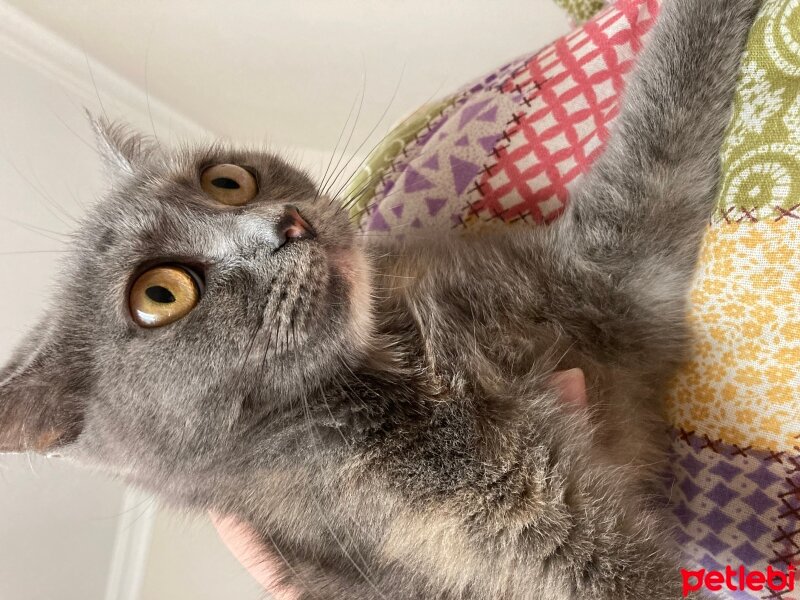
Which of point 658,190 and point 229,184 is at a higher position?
point 229,184

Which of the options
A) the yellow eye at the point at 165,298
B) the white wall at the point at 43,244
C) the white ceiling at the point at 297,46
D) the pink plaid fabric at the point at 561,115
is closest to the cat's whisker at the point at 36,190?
the white wall at the point at 43,244

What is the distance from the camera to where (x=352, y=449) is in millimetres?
853

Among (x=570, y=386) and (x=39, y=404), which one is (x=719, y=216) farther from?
(x=39, y=404)

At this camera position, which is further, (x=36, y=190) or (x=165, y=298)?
(x=36, y=190)

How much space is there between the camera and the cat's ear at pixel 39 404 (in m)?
0.85

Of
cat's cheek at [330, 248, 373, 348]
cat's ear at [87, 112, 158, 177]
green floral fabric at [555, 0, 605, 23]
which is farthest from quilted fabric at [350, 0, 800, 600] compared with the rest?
cat's ear at [87, 112, 158, 177]

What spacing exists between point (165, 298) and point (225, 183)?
11.0 inches

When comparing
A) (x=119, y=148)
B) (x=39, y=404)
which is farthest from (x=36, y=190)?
(x=39, y=404)

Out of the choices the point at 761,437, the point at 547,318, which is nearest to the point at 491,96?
the point at 547,318

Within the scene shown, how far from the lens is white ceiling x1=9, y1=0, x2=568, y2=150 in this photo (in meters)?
1.94

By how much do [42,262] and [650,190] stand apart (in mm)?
1568

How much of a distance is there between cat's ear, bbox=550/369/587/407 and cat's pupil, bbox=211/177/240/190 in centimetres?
62

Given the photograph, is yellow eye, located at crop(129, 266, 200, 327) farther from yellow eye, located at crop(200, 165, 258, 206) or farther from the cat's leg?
the cat's leg

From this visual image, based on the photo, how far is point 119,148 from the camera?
120cm
